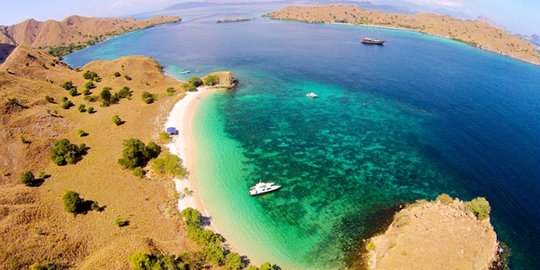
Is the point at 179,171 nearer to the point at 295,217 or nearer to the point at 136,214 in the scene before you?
the point at 136,214

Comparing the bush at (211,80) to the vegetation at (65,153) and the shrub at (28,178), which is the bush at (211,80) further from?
the shrub at (28,178)

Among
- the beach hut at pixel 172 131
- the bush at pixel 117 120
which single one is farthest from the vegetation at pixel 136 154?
the bush at pixel 117 120

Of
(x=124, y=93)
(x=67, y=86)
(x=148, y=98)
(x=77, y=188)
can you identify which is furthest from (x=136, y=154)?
(x=67, y=86)

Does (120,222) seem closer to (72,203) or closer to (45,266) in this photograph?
(72,203)

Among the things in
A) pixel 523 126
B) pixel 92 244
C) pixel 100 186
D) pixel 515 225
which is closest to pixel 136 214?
pixel 92 244

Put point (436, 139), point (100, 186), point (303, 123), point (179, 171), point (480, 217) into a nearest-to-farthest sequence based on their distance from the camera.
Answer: point (480, 217) < point (100, 186) < point (179, 171) < point (436, 139) < point (303, 123)
